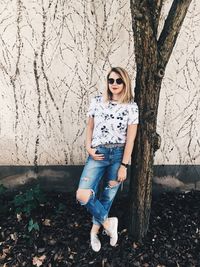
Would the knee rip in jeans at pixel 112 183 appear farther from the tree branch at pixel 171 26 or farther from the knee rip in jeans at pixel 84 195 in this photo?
the tree branch at pixel 171 26

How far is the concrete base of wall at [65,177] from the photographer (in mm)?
4148

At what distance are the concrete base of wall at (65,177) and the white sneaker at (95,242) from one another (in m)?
0.99

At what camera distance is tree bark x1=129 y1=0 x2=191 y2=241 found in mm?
2822

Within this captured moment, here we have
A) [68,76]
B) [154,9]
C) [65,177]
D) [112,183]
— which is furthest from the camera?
[65,177]

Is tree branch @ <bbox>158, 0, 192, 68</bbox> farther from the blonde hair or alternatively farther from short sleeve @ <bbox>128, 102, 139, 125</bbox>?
short sleeve @ <bbox>128, 102, 139, 125</bbox>

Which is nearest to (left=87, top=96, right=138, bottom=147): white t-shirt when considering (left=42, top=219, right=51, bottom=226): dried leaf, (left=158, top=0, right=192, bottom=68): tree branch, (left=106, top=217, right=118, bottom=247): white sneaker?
(left=158, top=0, right=192, bottom=68): tree branch

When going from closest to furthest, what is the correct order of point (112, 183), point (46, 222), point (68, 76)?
1. point (112, 183)
2. point (46, 222)
3. point (68, 76)

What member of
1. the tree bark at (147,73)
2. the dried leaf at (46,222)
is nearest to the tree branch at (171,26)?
the tree bark at (147,73)

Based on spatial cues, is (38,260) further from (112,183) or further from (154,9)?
(154,9)

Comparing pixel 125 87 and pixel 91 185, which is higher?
pixel 125 87

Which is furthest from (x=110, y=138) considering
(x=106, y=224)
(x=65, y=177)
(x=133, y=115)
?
(x=65, y=177)

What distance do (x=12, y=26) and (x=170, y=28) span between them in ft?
5.69

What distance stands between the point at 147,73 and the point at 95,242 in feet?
5.48

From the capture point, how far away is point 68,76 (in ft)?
12.5
